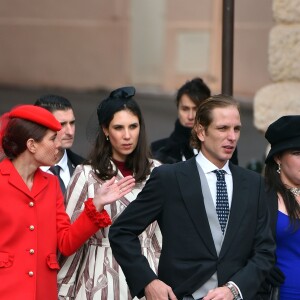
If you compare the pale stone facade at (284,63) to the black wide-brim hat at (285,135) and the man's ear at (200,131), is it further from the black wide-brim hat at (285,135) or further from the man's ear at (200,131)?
the man's ear at (200,131)

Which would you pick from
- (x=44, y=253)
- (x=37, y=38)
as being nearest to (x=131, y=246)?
(x=44, y=253)

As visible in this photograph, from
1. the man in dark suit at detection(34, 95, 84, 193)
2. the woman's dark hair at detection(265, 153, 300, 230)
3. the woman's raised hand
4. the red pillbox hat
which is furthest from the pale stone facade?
the red pillbox hat

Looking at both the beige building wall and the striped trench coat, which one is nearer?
the striped trench coat

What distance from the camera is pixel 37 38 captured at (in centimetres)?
2056

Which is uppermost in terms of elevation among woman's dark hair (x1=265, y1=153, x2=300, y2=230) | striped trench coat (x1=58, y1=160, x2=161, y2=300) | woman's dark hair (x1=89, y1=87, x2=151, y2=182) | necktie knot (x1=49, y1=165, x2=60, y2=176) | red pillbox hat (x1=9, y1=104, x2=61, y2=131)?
red pillbox hat (x1=9, y1=104, x2=61, y2=131)

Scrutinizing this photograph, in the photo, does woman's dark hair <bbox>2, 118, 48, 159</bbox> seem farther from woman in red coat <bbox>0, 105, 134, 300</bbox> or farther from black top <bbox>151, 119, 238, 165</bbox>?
black top <bbox>151, 119, 238, 165</bbox>

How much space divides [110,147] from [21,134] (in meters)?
0.75

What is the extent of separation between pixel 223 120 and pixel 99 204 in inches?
32.4

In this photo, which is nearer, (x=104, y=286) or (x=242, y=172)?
(x=242, y=172)

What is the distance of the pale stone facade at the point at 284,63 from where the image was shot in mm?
8992

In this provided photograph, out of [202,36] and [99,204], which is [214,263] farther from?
[202,36]

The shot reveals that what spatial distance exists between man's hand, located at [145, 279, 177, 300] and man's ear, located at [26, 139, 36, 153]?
1027 millimetres

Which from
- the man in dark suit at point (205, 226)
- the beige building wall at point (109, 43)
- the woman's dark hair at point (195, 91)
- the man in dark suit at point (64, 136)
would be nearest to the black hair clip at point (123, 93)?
the man in dark suit at point (64, 136)

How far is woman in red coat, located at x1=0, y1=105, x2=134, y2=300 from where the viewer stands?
5766 millimetres
